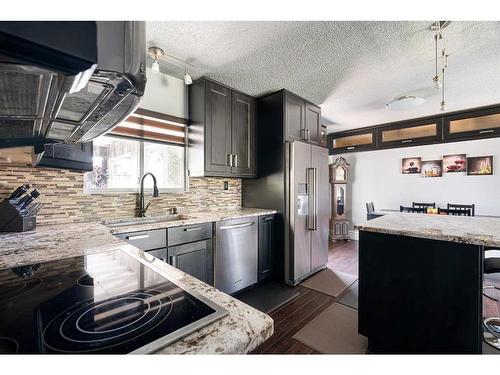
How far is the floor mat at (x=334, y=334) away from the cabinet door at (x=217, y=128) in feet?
5.96

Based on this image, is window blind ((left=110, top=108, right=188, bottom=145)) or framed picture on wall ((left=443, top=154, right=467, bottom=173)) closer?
window blind ((left=110, top=108, right=188, bottom=145))

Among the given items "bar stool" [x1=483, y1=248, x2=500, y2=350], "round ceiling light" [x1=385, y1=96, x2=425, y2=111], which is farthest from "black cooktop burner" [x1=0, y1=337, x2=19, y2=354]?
"round ceiling light" [x1=385, y1=96, x2=425, y2=111]

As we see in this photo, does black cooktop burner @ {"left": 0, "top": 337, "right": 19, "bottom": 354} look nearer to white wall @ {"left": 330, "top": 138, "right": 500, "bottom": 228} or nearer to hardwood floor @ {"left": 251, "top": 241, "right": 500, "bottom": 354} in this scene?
hardwood floor @ {"left": 251, "top": 241, "right": 500, "bottom": 354}

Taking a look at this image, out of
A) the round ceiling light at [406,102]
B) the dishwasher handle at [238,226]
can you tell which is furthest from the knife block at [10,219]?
the round ceiling light at [406,102]

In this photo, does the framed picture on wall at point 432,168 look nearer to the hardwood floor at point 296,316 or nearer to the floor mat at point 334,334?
the hardwood floor at point 296,316

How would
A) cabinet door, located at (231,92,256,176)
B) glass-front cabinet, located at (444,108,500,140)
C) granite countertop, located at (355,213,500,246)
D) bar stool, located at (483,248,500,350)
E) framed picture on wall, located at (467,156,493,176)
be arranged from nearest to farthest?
granite countertop, located at (355,213,500,246) → bar stool, located at (483,248,500,350) → cabinet door, located at (231,92,256,176) → glass-front cabinet, located at (444,108,500,140) → framed picture on wall, located at (467,156,493,176)

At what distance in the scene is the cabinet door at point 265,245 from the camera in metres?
2.73

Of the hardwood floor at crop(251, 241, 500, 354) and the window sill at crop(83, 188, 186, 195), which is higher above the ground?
the window sill at crop(83, 188, 186, 195)

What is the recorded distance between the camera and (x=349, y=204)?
535cm

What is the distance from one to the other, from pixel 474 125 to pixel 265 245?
4041mm

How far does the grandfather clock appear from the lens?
16.5ft

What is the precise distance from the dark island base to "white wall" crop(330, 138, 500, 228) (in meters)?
3.66
